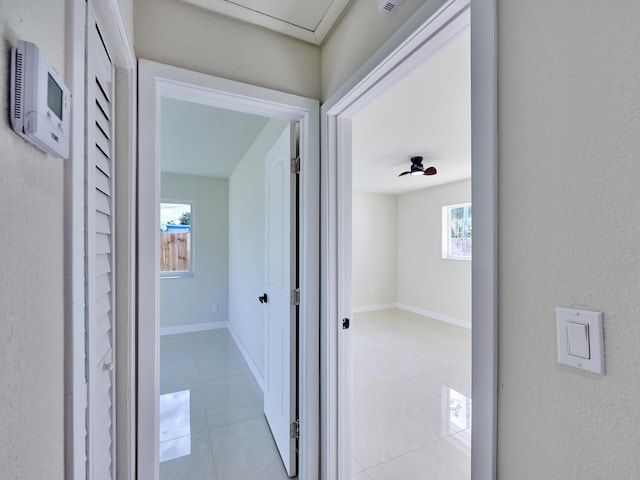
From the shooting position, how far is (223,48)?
1.40 m

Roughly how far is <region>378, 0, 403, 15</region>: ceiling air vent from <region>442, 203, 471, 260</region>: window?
14.1 feet

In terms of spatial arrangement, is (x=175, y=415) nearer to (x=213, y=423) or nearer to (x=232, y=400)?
(x=213, y=423)

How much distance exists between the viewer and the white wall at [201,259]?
14.3 feet

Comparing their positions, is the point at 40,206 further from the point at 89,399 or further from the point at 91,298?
the point at 89,399

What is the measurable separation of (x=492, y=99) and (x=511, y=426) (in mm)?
794

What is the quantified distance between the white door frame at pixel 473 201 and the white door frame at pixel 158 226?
0.06 meters

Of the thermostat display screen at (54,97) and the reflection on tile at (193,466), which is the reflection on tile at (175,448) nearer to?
the reflection on tile at (193,466)

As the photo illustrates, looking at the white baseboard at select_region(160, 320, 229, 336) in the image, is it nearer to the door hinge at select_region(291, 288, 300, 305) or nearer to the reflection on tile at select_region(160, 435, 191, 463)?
the reflection on tile at select_region(160, 435, 191, 463)

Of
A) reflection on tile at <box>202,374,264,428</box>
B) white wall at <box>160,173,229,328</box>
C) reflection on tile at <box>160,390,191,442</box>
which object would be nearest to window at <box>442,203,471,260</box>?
white wall at <box>160,173,229,328</box>

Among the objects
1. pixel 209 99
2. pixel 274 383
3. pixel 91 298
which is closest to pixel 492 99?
pixel 91 298

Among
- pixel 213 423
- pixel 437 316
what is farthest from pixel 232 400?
pixel 437 316

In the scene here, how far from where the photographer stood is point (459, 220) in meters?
5.11

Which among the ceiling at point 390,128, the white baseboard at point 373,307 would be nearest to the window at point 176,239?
the ceiling at point 390,128

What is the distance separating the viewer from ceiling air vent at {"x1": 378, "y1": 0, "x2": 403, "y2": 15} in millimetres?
1038
